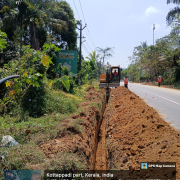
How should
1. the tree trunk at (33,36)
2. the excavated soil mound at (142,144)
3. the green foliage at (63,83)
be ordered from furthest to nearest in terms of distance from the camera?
the tree trunk at (33,36) < the green foliage at (63,83) < the excavated soil mound at (142,144)

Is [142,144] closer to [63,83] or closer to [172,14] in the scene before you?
[63,83]

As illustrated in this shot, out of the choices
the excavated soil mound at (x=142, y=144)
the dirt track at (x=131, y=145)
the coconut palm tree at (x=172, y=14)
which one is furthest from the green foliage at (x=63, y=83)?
the coconut palm tree at (x=172, y=14)

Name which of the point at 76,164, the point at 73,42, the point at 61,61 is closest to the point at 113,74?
the point at 61,61

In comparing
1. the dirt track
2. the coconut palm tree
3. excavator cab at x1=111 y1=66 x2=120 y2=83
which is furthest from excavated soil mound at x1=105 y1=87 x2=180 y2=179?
the coconut palm tree

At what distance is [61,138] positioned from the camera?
527 cm

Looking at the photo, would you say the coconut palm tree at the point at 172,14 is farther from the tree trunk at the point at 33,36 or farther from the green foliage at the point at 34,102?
the green foliage at the point at 34,102

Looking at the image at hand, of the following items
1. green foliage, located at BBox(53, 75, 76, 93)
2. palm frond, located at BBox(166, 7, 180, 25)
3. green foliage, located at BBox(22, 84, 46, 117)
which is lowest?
green foliage, located at BBox(22, 84, 46, 117)

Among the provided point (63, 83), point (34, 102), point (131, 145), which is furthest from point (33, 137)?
point (34, 102)

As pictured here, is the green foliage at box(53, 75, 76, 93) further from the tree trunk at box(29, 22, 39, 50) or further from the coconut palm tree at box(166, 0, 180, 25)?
the coconut palm tree at box(166, 0, 180, 25)

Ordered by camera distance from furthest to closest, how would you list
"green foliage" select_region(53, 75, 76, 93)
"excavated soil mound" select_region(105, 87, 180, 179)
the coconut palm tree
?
1. the coconut palm tree
2. "green foliage" select_region(53, 75, 76, 93)
3. "excavated soil mound" select_region(105, 87, 180, 179)

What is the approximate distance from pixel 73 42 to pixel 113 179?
24235mm

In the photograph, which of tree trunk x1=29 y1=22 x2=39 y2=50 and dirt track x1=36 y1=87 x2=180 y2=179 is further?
tree trunk x1=29 y1=22 x2=39 y2=50

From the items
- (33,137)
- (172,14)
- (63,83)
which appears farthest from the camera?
(172,14)

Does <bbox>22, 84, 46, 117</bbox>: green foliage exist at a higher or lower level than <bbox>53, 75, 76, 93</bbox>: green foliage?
lower
